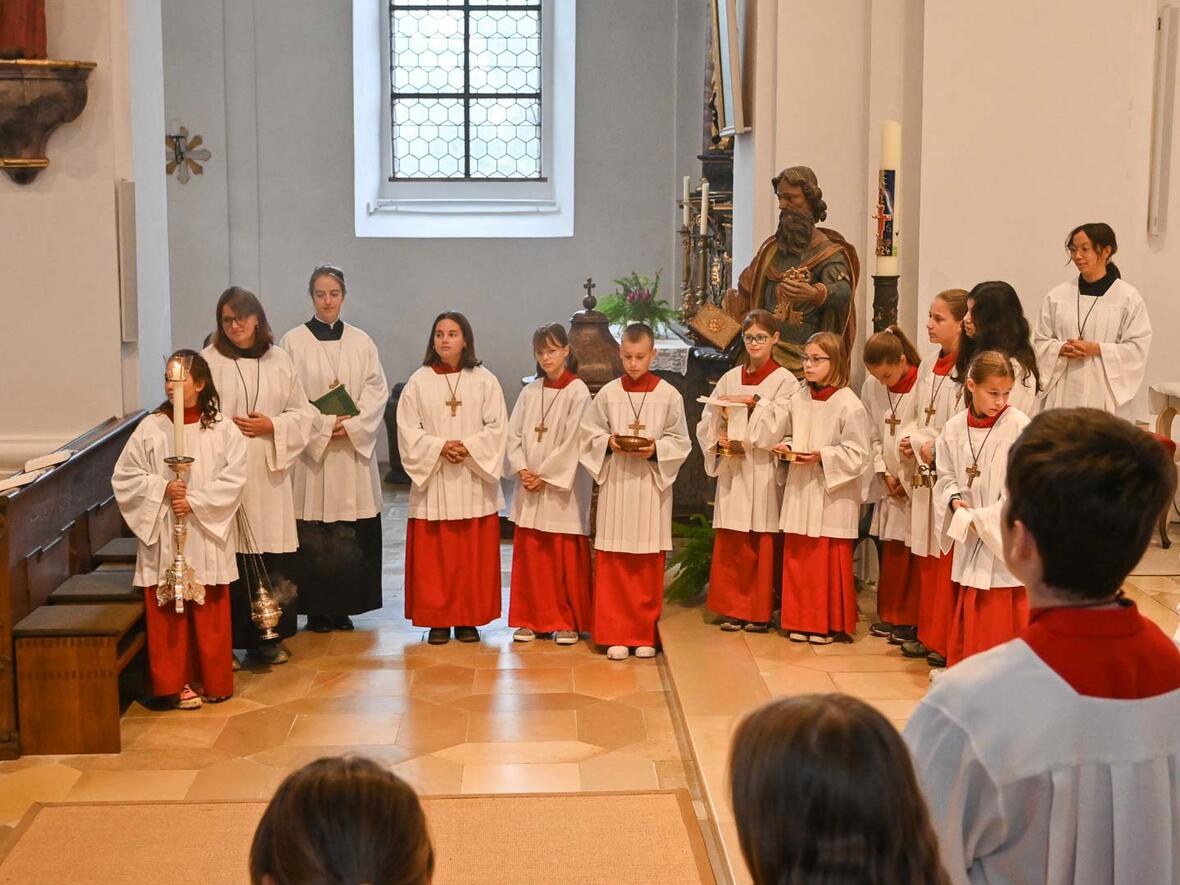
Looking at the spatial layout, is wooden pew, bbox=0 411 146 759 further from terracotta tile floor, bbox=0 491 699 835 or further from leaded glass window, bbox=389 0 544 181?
leaded glass window, bbox=389 0 544 181

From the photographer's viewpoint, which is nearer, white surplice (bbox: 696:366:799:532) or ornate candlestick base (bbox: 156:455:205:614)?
ornate candlestick base (bbox: 156:455:205:614)

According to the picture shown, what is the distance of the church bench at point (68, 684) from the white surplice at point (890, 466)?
133 inches

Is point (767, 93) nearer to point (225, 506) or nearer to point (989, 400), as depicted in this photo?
point (989, 400)

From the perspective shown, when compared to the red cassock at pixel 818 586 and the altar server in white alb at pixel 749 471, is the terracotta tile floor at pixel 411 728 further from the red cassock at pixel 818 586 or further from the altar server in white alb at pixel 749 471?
the red cassock at pixel 818 586

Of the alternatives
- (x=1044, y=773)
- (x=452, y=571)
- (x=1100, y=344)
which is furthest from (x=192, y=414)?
(x=1044, y=773)

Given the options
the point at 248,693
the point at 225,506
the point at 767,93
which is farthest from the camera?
the point at 767,93

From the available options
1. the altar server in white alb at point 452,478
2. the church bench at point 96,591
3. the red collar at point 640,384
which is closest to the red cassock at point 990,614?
the red collar at point 640,384

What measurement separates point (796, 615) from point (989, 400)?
1730 millimetres

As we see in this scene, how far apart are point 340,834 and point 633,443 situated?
17.1ft

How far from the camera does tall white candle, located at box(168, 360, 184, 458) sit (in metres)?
5.65

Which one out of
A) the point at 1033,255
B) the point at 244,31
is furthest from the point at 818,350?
the point at 244,31

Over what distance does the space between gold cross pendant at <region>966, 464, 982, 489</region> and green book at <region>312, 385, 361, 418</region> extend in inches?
124

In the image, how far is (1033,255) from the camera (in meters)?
8.07

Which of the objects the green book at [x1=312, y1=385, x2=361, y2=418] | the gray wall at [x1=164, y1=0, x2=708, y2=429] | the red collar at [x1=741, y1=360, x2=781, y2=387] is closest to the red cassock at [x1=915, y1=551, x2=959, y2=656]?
the red collar at [x1=741, y1=360, x2=781, y2=387]
